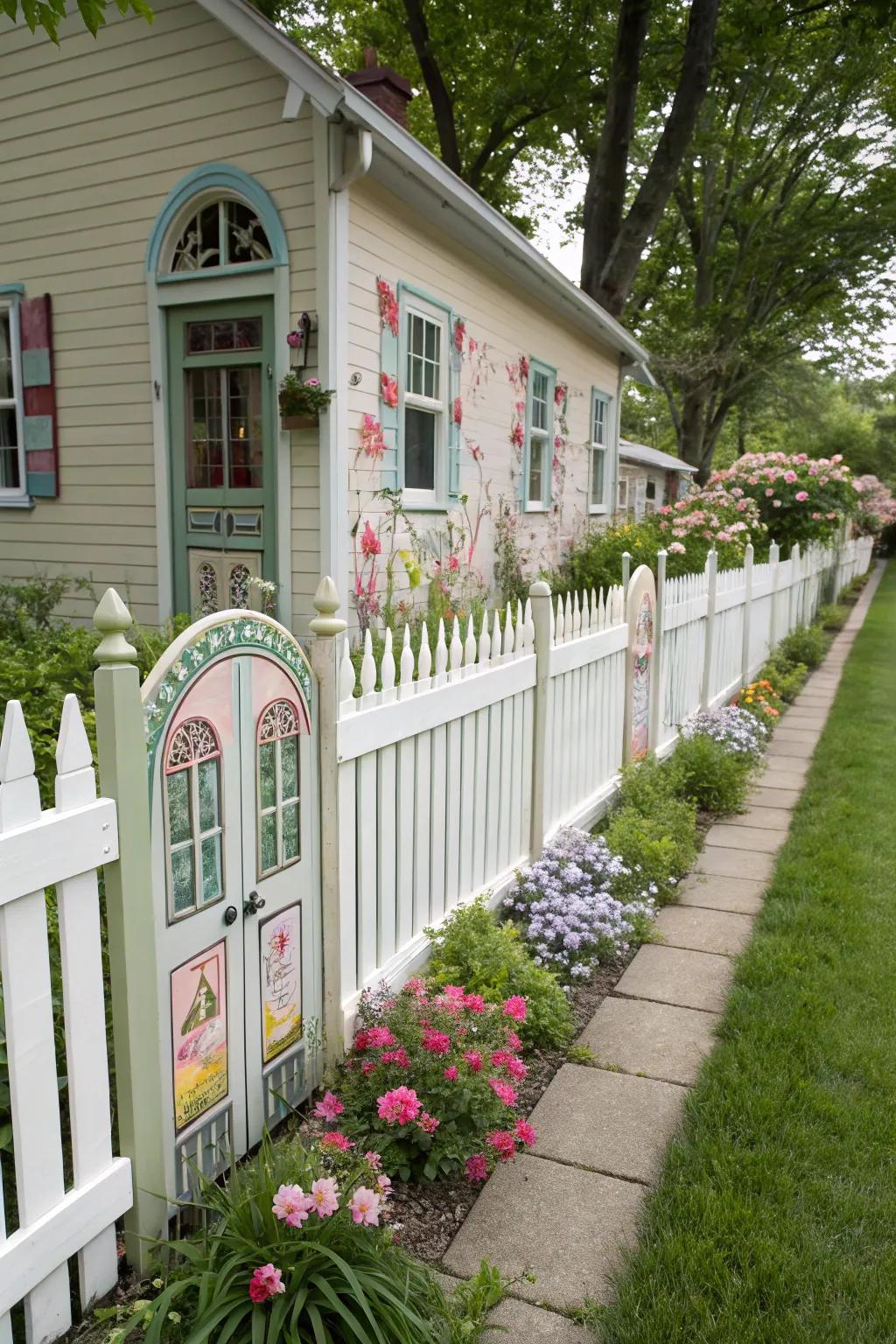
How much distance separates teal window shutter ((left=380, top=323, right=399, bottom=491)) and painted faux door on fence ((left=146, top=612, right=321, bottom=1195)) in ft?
15.1

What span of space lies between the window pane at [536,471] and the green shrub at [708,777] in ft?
15.9

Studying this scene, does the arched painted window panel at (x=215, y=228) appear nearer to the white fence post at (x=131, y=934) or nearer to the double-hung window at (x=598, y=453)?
the white fence post at (x=131, y=934)

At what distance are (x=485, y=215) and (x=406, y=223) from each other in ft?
2.66

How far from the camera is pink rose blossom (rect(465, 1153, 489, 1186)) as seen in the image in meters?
2.49

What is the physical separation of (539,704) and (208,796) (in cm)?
227

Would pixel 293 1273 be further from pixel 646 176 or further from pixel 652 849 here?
pixel 646 176

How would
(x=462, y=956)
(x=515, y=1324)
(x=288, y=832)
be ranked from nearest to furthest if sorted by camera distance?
(x=515, y=1324)
(x=288, y=832)
(x=462, y=956)

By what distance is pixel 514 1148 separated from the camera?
8.45 feet

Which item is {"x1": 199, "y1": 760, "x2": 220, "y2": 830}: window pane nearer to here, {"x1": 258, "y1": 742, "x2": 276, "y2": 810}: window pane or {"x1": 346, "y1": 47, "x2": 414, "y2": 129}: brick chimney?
{"x1": 258, "y1": 742, "x2": 276, "y2": 810}: window pane

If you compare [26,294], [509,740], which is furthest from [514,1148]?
[26,294]

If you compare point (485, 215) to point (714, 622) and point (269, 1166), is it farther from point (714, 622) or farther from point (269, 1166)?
point (269, 1166)

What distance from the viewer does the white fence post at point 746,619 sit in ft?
28.6

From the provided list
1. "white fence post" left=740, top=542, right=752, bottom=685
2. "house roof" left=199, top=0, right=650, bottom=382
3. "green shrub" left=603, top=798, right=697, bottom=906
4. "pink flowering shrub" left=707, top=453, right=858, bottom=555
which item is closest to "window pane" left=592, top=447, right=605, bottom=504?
"pink flowering shrub" left=707, top=453, right=858, bottom=555

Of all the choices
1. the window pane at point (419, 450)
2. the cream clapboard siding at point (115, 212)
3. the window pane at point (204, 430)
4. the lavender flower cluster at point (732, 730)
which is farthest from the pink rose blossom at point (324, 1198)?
the window pane at point (419, 450)
